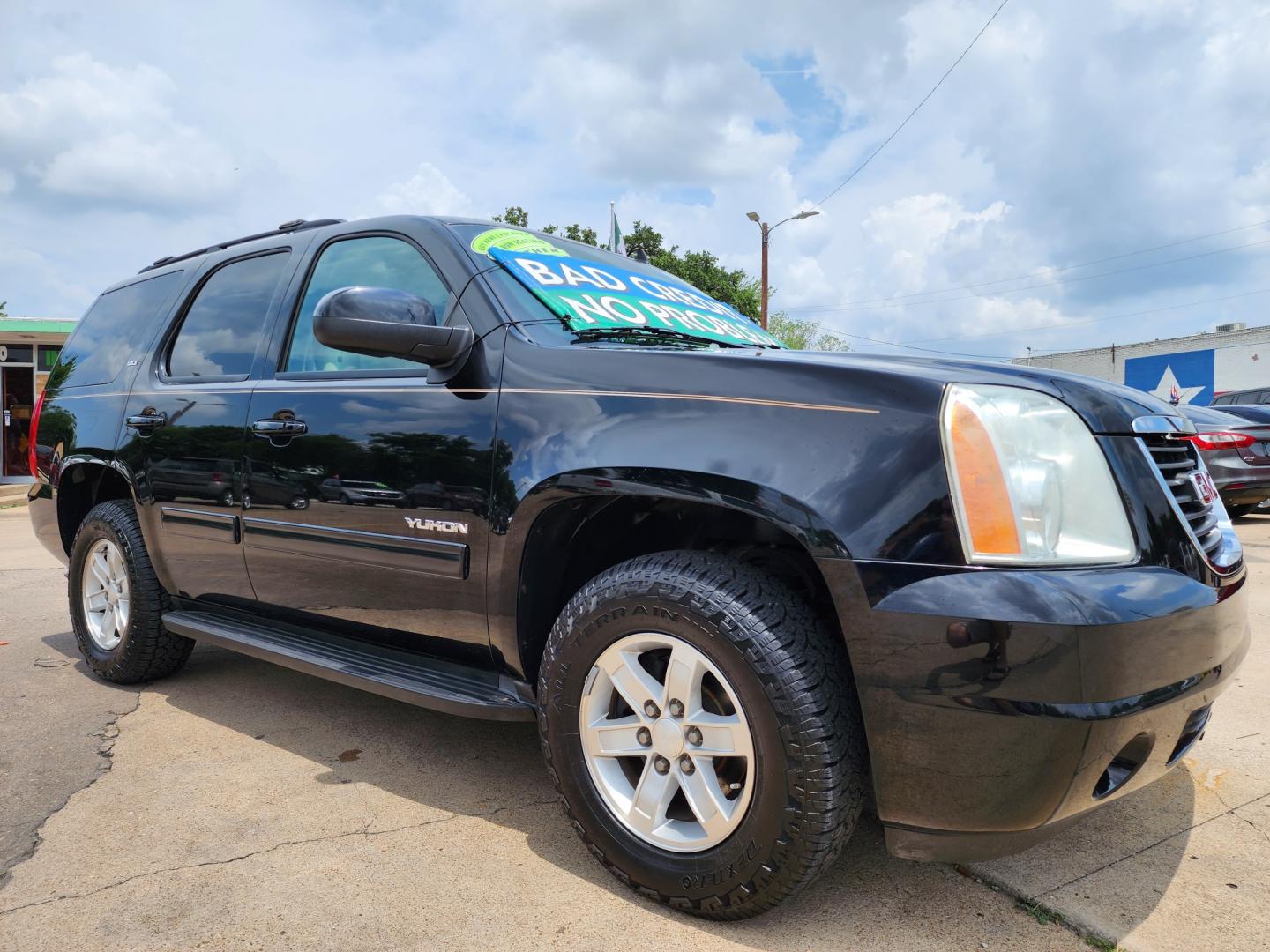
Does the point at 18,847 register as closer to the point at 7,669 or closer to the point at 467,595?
the point at 467,595

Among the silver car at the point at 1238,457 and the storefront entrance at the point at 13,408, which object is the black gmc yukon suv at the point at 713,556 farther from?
the storefront entrance at the point at 13,408

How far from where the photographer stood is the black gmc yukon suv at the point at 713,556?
1710 mm

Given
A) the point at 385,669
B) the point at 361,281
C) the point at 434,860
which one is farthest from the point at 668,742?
the point at 361,281

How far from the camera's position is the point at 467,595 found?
7.99 feet

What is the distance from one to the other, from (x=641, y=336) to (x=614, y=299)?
0.27m

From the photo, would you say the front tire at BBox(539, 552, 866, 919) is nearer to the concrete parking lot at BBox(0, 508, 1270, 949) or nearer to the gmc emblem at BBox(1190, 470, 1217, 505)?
the concrete parking lot at BBox(0, 508, 1270, 949)

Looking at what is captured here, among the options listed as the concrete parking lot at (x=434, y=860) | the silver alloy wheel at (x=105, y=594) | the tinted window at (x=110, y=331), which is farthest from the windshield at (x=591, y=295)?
the silver alloy wheel at (x=105, y=594)

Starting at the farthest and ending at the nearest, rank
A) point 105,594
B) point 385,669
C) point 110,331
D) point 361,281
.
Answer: point 110,331, point 105,594, point 361,281, point 385,669

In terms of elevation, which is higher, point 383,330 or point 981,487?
point 383,330

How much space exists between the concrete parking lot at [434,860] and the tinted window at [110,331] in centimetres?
157

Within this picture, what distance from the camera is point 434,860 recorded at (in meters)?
2.30

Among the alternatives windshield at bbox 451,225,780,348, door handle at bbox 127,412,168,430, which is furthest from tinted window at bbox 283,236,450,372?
door handle at bbox 127,412,168,430

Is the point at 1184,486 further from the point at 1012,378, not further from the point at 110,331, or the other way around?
the point at 110,331

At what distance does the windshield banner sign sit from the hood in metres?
0.70
